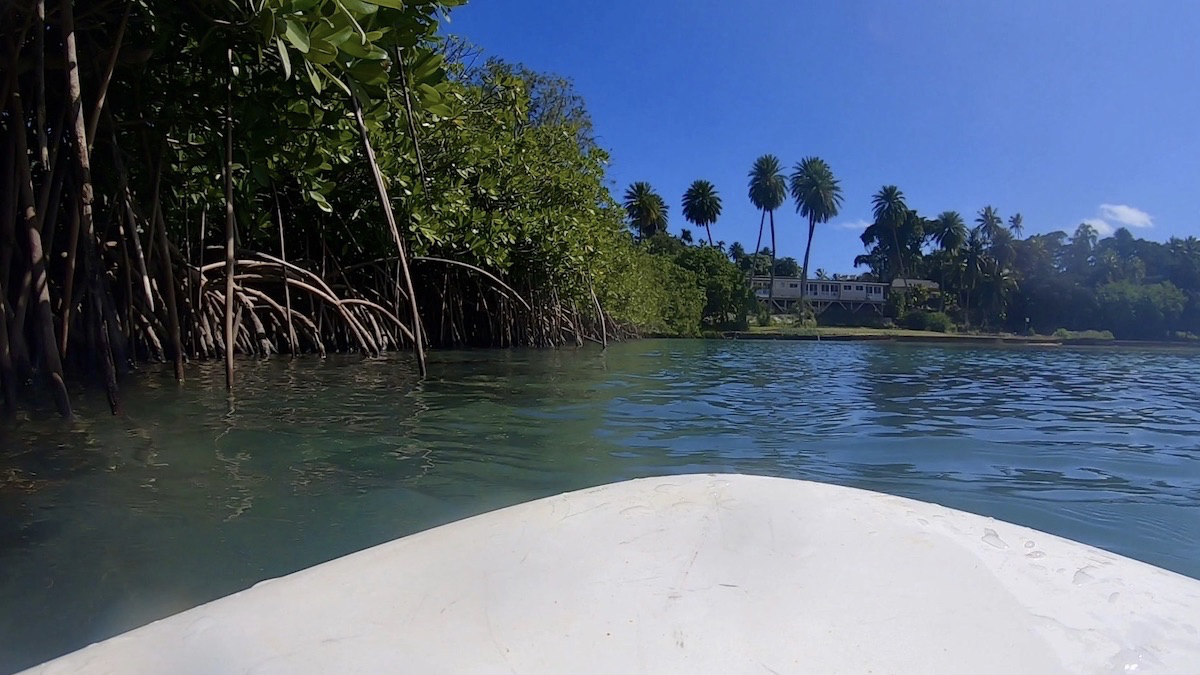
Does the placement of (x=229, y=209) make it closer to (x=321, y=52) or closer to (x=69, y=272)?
(x=69, y=272)

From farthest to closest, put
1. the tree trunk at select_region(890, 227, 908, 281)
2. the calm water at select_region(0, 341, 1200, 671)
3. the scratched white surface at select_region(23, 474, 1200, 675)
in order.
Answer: the tree trunk at select_region(890, 227, 908, 281), the calm water at select_region(0, 341, 1200, 671), the scratched white surface at select_region(23, 474, 1200, 675)

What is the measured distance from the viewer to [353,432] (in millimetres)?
4379

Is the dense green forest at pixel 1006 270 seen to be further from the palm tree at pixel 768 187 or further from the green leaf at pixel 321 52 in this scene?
the green leaf at pixel 321 52

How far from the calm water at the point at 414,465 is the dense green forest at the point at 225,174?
74 cm

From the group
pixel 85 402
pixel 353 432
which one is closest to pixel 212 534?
pixel 353 432

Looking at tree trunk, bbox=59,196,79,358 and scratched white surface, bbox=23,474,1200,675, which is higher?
tree trunk, bbox=59,196,79,358

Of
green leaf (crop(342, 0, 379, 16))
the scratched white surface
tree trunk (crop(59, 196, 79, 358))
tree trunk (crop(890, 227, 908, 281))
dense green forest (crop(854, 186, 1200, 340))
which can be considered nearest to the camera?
the scratched white surface

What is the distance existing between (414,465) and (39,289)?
2.41 m

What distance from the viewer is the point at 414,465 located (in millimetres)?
3535

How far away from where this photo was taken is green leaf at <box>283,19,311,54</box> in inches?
120

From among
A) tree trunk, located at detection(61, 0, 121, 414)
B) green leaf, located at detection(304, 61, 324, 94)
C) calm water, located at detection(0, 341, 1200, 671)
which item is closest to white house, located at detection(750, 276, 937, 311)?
calm water, located at detection(0, 341, 1200, 671)

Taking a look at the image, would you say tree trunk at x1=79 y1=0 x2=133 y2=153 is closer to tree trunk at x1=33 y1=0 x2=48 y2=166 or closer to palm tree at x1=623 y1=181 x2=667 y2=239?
tree trunk at x1=33 y1=0 x2=48 y2=166

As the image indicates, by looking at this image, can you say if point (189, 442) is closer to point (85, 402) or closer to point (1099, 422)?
point (85, 402)

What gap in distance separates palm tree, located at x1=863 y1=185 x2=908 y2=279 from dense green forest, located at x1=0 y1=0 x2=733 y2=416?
5864 cm
